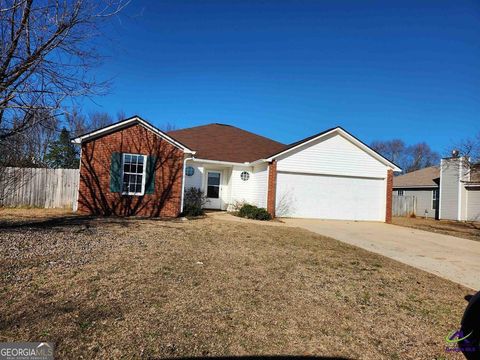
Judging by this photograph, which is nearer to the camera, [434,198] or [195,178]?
[195,178]

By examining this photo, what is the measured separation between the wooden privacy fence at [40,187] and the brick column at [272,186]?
8914 mm

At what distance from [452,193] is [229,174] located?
55.1 ft

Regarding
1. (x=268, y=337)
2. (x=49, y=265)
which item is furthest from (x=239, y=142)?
(x=268, y=337)

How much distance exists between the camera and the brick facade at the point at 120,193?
13.2 metres

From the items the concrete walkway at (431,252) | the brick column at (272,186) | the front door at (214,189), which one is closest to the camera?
the concrete walkway at (431,252)

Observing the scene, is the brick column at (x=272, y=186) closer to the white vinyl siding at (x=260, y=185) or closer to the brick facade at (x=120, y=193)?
the white vinyl siding at (x=260, y=185)

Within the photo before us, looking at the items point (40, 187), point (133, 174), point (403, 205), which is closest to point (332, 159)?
point (133, 174)

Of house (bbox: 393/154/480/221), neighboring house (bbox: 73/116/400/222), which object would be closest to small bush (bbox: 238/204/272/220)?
neighboring house (bbox: 73/116/400/222)

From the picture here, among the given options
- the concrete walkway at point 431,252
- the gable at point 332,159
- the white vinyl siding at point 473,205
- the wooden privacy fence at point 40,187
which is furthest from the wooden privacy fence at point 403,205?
the wooden privacy fence at point 40,187

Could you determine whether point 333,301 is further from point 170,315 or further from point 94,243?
point 94,243

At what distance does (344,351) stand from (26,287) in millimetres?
4202

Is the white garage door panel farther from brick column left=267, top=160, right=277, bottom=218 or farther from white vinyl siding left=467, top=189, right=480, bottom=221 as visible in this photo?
white vinyl siding left=467, top=189, right=480, bottom=221

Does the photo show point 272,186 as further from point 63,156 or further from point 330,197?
point 63,156

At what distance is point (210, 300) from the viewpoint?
4.50 metres
